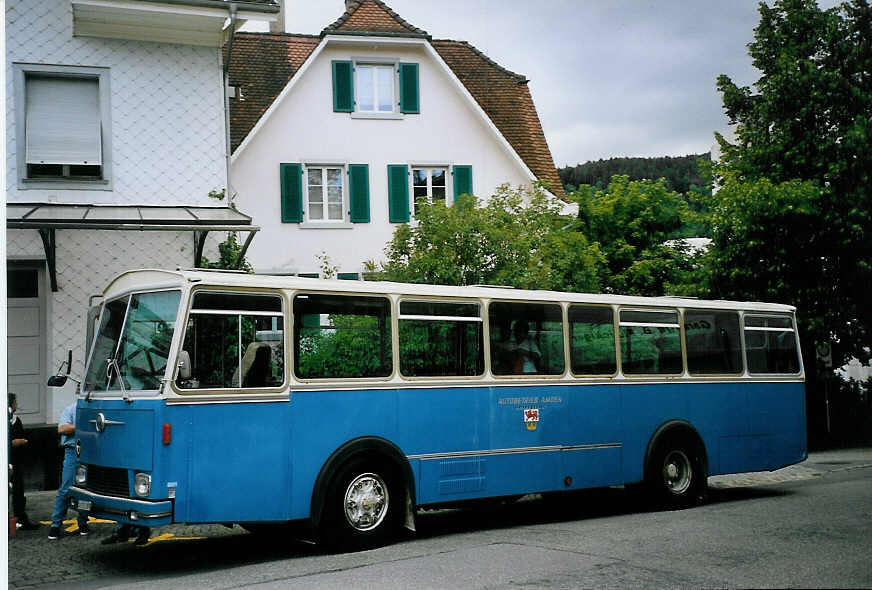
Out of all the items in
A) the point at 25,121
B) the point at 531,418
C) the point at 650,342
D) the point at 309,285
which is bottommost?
the point at 531,418

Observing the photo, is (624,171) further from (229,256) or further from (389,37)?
(229,256)

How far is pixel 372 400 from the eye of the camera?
9.95 m

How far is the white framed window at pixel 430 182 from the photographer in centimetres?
2550

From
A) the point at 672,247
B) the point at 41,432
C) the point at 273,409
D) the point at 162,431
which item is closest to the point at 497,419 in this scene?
the point at 273,409

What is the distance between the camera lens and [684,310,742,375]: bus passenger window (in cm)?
1336

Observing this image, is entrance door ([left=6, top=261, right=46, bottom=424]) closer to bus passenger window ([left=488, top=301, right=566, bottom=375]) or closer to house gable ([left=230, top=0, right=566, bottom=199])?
house gable ([left=230, top=0, right=566, bottom=199])

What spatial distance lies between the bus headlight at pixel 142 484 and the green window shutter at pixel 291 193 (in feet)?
52.3

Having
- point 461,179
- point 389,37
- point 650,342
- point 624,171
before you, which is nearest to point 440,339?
point 650,342

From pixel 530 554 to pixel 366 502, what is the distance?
70.6 inches

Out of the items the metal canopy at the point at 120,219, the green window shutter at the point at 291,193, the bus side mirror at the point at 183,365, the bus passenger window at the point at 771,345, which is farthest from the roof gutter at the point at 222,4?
the bus side mirror at the point at 183,365

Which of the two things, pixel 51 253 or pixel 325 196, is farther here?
pixel 325 196

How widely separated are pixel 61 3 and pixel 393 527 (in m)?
11.6

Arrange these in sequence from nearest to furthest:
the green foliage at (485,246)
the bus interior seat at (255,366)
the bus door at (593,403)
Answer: the bus interior seat at (255,366) → the bus door at (593,403) → the green foliage at (485,246)

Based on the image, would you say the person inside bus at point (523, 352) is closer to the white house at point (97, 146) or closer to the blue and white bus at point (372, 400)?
the blue and white bus at point (372, 400)
